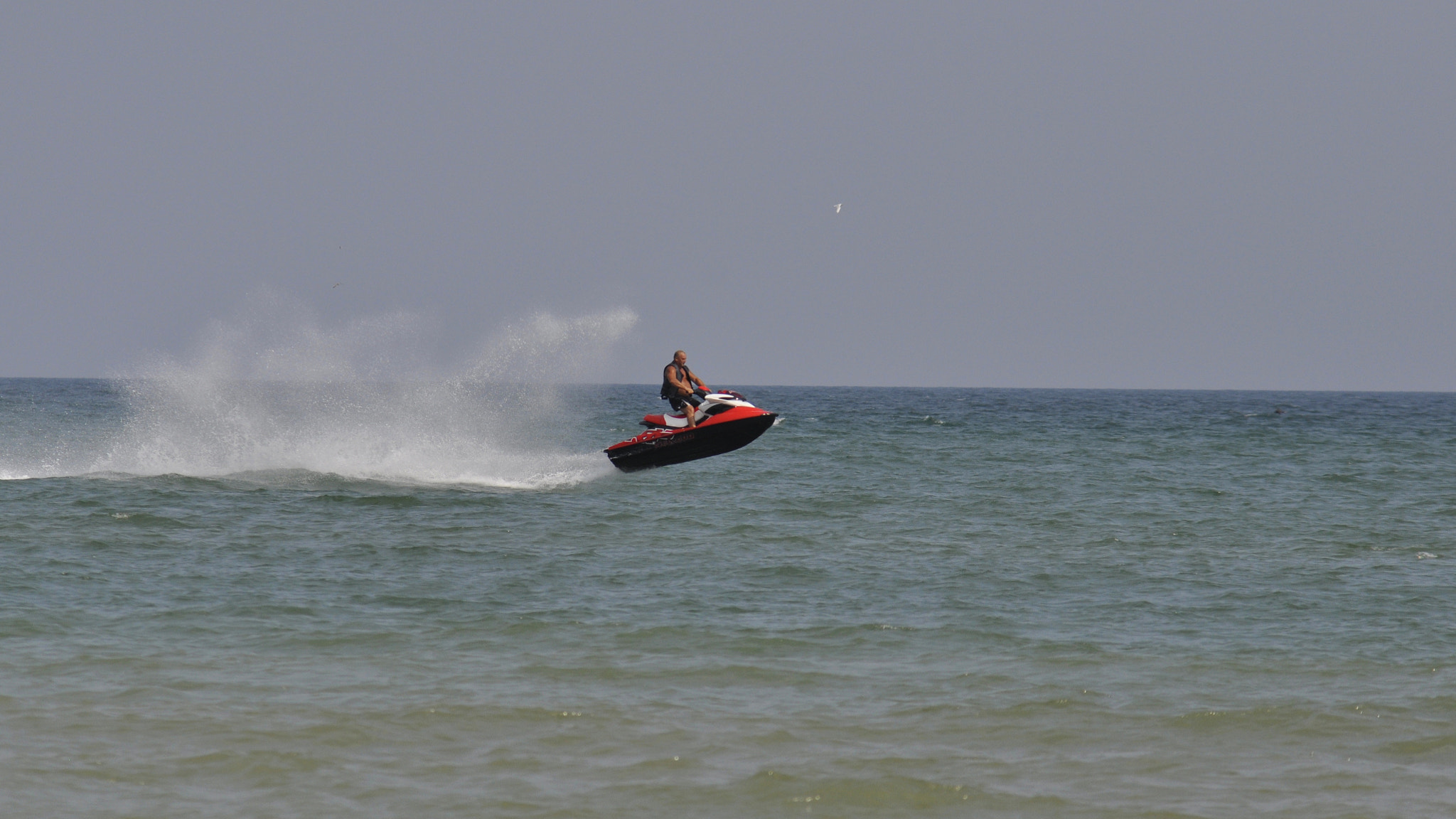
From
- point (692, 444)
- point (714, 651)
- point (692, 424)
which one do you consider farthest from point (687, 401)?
point (714, 651)

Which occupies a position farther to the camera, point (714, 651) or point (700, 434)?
point (700, 434)

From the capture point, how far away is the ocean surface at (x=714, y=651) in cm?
791

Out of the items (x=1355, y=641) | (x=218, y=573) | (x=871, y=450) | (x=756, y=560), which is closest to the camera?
(x=1355, y=641)

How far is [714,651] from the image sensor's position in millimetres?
11430

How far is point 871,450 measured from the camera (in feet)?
139

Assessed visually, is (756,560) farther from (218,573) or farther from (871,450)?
(871,450)

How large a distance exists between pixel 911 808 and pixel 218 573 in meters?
10.5

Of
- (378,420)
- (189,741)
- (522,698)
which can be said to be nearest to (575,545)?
(522,698)

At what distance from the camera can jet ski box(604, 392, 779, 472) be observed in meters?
→ 20.5

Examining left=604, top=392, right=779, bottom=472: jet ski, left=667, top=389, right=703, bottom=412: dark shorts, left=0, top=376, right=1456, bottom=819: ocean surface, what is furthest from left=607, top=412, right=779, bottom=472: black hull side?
left=0, top=376, right=1456, bottom=819: ocean surface

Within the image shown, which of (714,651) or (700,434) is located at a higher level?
(700,434)

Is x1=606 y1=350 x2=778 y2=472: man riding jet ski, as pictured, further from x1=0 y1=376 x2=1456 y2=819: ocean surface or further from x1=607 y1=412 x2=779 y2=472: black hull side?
x1=0 y1=376 x2=1456 y2=819: ocean surface

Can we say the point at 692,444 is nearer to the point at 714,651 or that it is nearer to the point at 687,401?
the point at 687,401

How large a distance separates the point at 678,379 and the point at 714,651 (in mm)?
9508
